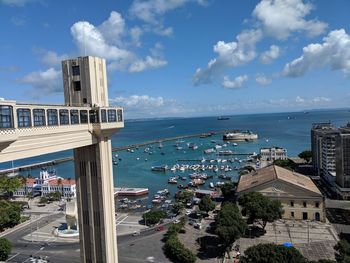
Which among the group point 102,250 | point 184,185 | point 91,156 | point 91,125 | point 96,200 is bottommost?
point 184,185

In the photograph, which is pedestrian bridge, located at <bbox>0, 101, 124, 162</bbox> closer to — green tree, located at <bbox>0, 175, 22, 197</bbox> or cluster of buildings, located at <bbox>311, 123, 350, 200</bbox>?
cluster of buildings, located at <bbox>311, 123, 350, 200</bbox>

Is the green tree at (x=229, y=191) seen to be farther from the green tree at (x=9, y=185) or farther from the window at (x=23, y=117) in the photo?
the window at (x=23, y=117)

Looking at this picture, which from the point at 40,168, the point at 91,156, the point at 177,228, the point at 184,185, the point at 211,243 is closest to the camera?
the point at 91,156

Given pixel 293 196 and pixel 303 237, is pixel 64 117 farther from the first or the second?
pixel 293 196

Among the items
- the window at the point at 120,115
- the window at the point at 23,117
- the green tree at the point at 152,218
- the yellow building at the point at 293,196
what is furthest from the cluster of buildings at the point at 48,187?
the window at the point at 23,117

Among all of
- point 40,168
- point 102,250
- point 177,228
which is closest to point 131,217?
point 177,228

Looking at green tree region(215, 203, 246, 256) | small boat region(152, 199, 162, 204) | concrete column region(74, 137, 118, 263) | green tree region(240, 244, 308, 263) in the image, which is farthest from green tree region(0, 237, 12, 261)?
small boat region(152, 199, 162, 204)

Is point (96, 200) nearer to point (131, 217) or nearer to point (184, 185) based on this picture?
point (131, 217)
